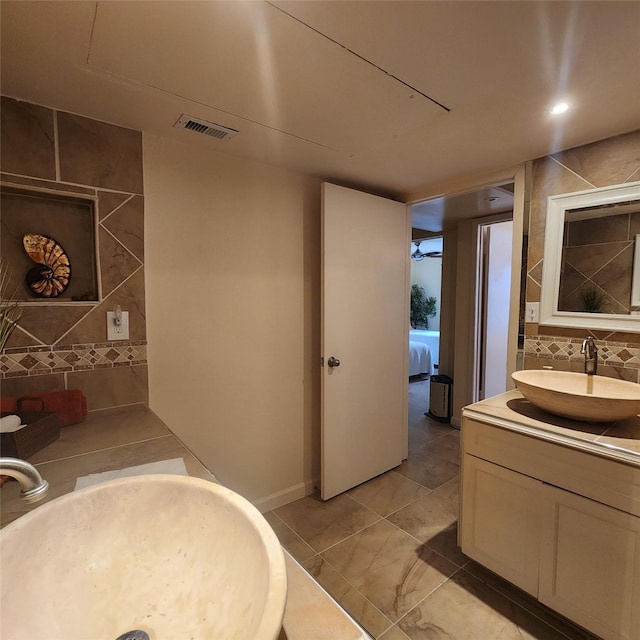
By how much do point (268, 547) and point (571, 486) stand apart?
4.22 ft

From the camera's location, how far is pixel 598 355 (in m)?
1.68

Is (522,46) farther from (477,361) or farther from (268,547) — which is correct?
(477,361)

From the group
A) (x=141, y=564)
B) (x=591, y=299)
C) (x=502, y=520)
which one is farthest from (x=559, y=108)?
(x=141, y=564)

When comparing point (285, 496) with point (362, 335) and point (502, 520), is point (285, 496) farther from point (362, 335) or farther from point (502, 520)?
point (502, 520)

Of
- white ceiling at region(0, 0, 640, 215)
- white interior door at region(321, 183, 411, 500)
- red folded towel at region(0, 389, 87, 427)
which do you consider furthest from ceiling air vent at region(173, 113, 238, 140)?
red folded towel at region(0, 389, 87, 427)

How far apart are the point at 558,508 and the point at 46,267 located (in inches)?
88.1

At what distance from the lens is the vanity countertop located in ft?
3.92

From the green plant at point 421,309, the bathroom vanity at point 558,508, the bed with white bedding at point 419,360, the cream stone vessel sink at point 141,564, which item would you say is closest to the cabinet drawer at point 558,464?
the bathroom vanity at point 558,508

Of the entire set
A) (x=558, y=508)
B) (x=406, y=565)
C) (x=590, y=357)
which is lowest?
(x=406, y=565)

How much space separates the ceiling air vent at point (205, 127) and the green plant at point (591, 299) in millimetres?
1888

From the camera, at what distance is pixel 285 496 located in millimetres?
2229

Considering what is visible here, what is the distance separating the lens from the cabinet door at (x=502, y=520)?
4.57 ft

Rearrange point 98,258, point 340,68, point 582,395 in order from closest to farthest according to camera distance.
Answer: point 340,68 < point 582,395 < point 98,258

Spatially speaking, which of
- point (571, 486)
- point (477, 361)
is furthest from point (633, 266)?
point (477, 361)
